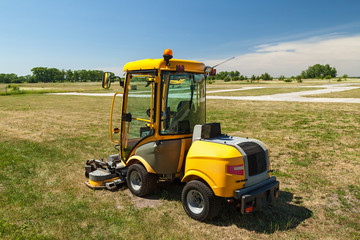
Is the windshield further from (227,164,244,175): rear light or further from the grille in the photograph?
(227,164,244,175): rear light

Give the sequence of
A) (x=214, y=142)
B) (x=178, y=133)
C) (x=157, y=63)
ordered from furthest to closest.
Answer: (x=178, y=133), (x=157, y=63), (x=214, y=142)

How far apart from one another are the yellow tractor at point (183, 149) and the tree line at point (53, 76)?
151032 millimetres

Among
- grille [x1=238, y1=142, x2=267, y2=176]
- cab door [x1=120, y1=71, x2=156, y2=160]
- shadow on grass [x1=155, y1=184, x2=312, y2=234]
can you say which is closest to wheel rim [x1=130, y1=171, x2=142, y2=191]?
shadow on grass [x1=155, y1=184, x2=312, y2=234]

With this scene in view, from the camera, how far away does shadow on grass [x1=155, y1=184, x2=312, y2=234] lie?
3.89 metres

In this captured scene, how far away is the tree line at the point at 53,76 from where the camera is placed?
14900cm

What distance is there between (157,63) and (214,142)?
156 cm

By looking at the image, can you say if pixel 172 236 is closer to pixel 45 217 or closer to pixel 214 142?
pixel 214 142

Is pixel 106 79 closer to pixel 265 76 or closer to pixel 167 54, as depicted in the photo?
pixel 167 54

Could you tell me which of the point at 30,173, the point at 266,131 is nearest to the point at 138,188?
the point at 30,173

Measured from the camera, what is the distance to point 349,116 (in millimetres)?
13344

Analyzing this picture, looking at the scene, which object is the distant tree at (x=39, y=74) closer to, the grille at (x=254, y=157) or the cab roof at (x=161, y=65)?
the cab roof at (x=161, y=65)

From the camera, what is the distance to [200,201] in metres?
4.04

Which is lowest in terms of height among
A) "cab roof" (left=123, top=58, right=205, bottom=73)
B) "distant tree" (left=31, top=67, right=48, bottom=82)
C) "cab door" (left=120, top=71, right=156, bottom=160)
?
"cab door" (left=120, top=71, right=156, bottom=160)

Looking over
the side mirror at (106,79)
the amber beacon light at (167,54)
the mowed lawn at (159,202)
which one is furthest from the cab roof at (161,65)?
the mowed lawn at (159,202)
